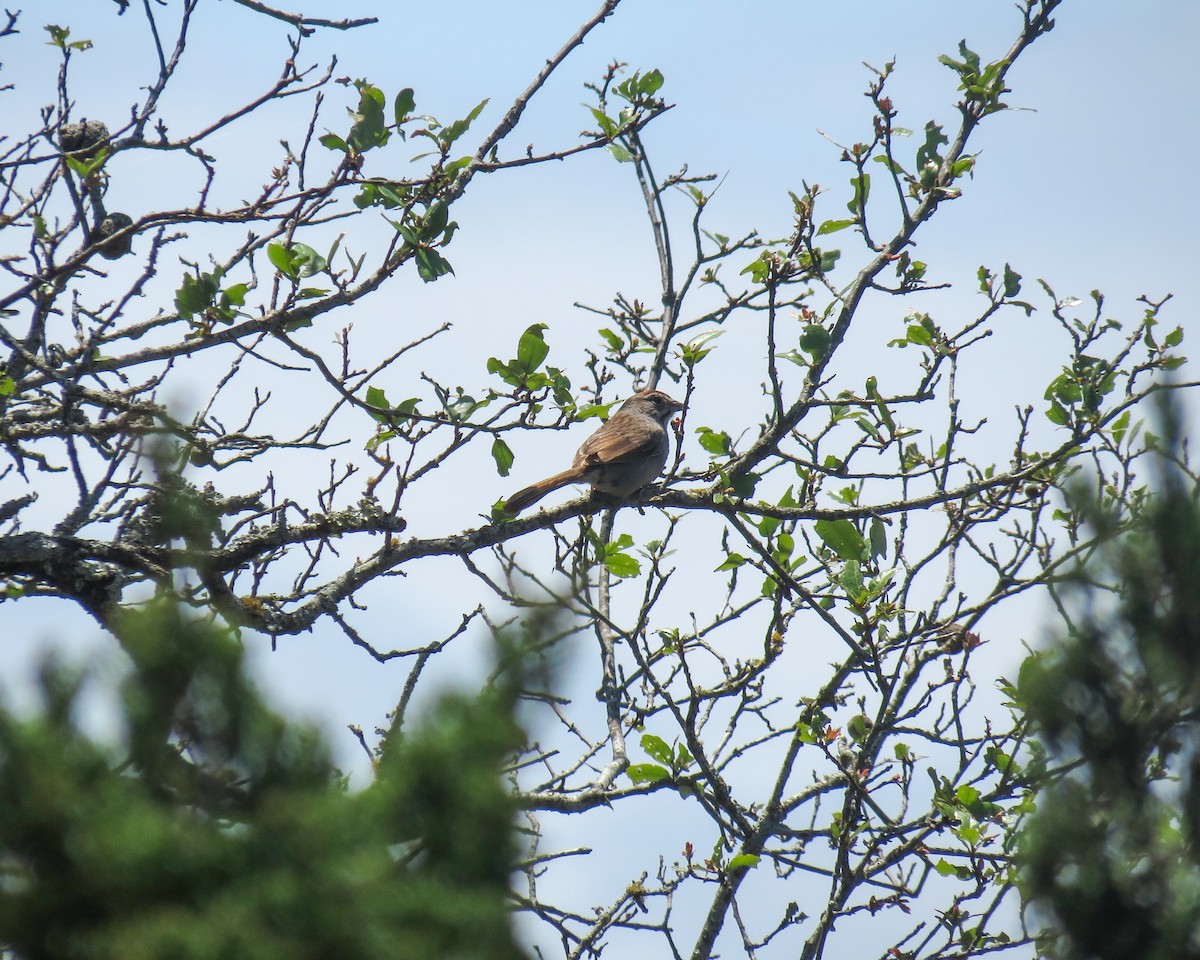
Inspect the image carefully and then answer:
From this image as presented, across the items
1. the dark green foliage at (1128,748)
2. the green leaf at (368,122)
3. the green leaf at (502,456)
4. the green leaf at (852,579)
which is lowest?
the dark green foliage at (1128,748)

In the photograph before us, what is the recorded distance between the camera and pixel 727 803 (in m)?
6.12

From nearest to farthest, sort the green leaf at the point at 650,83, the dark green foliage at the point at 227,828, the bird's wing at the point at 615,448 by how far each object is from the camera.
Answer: the dark green foliage at the point at 227,828, the green leaf at the point at 650,83, the bird's wing at the point at 615,448

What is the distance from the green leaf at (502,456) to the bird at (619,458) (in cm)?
162

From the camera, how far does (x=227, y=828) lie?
1.74 meters

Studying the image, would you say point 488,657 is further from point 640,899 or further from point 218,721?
point 640,899

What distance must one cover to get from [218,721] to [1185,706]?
1.73 metres

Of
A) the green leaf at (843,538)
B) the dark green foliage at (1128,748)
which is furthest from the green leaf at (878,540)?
the dark green foliage at (1128,748)

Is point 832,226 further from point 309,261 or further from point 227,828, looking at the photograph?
point 227,828

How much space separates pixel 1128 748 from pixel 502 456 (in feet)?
12.5

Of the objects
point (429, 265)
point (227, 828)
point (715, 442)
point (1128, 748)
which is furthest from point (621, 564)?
point (227, 828)

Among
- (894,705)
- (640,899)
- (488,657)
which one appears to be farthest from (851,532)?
(488,657)

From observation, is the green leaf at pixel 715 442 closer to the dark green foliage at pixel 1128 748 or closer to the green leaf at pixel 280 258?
the green leaf at pixel 280 258

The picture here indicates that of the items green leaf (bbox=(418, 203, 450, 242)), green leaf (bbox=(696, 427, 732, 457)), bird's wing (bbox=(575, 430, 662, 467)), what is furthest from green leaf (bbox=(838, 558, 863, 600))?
green leaf (bbox=(418, 203, 450, 242))

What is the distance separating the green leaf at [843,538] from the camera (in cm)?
613
